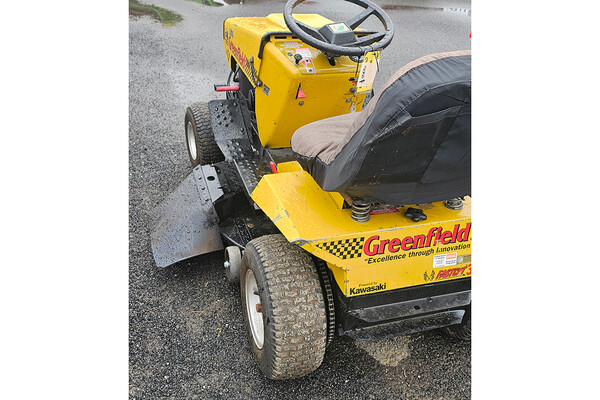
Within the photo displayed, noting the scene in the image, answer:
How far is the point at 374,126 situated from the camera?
1.58 metres

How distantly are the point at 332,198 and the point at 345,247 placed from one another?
0.29 m

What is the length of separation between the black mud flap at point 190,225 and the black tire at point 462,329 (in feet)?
4.26

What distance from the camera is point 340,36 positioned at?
266 centimetres

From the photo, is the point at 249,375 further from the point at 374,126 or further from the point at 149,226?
the point at 374,126

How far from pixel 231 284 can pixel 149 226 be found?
0.65 m

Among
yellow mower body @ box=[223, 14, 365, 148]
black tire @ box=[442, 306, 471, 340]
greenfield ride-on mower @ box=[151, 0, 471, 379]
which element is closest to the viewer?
greenfield ride-on mower @ box=[151, 0, 471, 379]

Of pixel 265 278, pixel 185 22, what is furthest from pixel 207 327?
pixel 185 22

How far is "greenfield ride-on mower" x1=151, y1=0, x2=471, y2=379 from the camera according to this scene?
5.25 ft

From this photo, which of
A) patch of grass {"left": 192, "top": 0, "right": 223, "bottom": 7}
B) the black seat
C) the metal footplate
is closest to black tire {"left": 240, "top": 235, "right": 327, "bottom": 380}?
the black seat

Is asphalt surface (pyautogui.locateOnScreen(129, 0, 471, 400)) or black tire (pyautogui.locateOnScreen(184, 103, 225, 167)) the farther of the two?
black tire (pyautogui.locateOnScreen(184, 103, 225, 167))

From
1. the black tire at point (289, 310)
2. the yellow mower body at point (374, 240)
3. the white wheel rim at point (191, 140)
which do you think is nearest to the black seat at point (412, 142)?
the yellow mower body at point (374, 240)

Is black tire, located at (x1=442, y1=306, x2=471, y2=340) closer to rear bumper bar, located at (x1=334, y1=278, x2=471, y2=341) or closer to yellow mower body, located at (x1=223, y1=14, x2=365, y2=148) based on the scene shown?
rear bumper bar, located at (x1=334, y1=278, x2=471, y2=341)

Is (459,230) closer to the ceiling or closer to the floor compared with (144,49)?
closer to the ceiling

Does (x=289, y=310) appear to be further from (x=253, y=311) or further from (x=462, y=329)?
(x=462, y=329)
